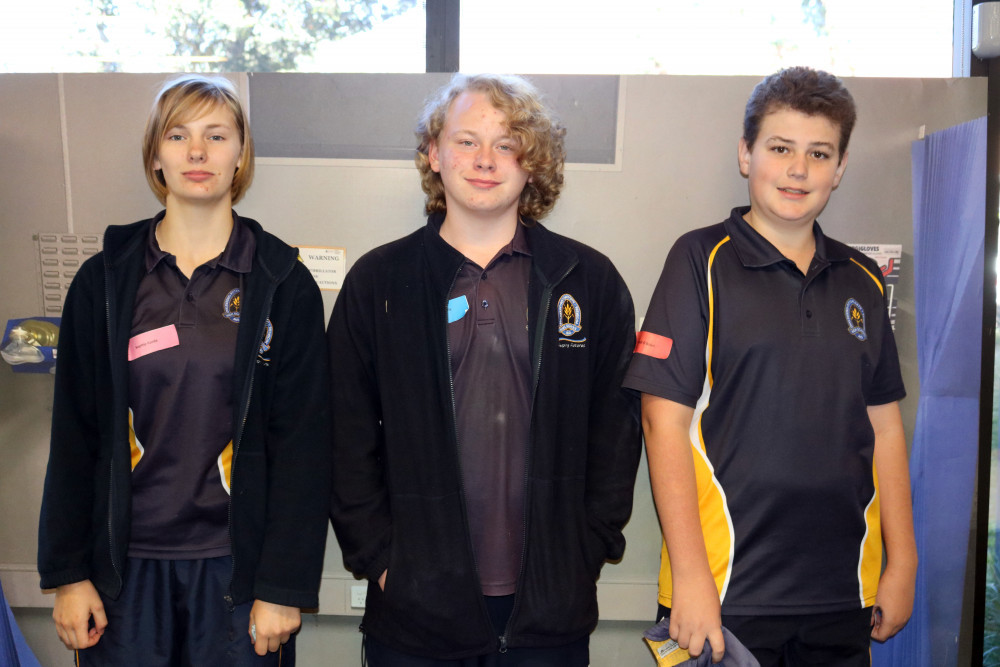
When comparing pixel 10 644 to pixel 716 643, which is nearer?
pixel 716 643

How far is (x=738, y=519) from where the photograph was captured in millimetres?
1490

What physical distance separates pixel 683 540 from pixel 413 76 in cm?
134

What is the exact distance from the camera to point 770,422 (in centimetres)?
149

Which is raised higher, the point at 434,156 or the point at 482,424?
the point at 434,156

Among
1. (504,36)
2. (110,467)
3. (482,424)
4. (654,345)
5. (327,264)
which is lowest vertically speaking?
(110,467)

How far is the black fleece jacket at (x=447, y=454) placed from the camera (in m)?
1.43

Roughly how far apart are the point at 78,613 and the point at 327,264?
976 millimetres

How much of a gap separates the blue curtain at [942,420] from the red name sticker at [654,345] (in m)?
0.82

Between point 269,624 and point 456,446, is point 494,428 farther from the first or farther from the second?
point 269,624

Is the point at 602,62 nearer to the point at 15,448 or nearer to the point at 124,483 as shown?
the point at 124,483

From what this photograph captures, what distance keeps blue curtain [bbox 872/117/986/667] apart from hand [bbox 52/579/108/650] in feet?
6.28

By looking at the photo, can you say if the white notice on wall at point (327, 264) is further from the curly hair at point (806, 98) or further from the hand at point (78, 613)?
the curly hair at point (806, 98)

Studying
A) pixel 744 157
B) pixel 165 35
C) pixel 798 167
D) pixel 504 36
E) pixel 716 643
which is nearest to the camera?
pixel 716 643

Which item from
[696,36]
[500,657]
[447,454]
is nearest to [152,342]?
[447,454]
